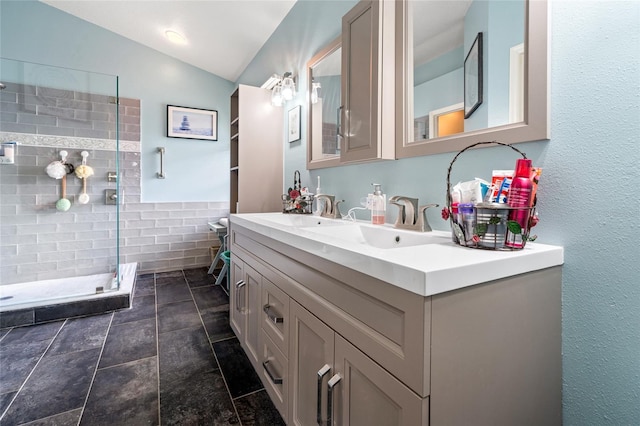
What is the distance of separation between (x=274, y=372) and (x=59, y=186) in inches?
120

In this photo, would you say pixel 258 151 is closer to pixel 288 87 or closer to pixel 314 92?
pixel 288 87

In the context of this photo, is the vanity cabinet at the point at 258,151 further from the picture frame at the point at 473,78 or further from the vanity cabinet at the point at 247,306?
the picture frame at the point at 473,78

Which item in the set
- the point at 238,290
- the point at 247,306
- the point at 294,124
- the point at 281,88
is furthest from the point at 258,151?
the point at 247,306

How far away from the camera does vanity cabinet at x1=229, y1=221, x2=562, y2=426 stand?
569 millimetres

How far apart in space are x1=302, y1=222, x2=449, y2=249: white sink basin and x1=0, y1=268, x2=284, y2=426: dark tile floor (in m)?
0.85

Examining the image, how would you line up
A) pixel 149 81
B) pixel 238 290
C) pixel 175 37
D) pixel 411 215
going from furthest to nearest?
1. pixel 149 81
2. pixel 175 37
3. pixel 238 290
4. pixel 411 215

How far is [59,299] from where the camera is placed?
234cm

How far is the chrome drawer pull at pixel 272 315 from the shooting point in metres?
1.20

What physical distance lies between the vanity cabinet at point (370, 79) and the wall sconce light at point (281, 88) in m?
0.88

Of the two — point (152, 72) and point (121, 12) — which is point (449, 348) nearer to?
point (121, 12)

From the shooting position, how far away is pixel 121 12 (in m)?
2.94

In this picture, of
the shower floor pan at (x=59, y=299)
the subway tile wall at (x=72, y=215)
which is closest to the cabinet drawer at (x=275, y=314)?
the shower floor pan at (x=59, y=299)

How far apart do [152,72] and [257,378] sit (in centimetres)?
360

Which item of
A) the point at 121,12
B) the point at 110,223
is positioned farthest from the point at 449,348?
the point at 121,12
